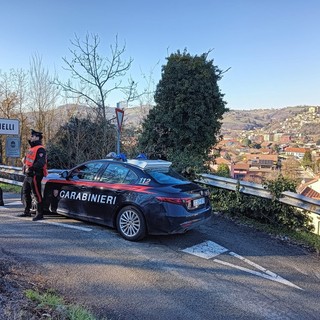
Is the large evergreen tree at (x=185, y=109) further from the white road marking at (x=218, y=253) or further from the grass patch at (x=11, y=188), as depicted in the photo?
the white road marking at (x=218, y=253)

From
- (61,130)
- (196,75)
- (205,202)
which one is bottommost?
(205,202)

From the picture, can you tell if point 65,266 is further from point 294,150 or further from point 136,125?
point 294,150

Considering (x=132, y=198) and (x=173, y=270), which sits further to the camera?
(x=132, y=198)

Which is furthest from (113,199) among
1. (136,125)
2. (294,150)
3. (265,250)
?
(294,150)

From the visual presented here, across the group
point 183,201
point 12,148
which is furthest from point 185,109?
point 12,148

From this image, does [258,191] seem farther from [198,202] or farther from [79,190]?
[79,190]

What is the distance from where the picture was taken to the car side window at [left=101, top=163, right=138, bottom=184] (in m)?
6.26

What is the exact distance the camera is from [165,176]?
20.6 feet

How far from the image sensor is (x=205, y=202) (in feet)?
20.8

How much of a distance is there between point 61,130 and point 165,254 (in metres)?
14.2

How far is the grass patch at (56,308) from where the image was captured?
308 centimetres

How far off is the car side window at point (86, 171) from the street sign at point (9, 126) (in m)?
7.04

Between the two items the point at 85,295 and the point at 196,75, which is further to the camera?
the point at 196,75

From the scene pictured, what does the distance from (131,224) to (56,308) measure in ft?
9.24
